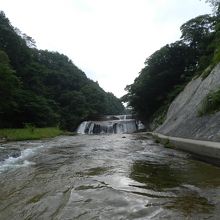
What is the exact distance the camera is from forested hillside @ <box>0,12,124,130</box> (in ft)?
109

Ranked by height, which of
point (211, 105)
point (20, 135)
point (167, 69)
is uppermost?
point (167, 69)

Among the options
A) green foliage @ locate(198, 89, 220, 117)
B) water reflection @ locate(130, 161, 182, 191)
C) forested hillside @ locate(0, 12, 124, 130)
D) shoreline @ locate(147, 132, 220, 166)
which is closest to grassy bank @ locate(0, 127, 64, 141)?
forested hillside @ locate(0, 12, 124, 130)

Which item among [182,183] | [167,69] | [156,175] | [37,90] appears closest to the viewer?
[182,183]

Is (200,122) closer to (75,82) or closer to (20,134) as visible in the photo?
(20,134)

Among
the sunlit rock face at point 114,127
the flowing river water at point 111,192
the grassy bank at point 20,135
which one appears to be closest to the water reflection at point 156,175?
the flowing river water at point 111,192

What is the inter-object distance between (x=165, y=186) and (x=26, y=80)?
1689 inches

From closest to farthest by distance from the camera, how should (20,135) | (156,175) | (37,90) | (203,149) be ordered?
(156,175) → (203,149) → (20,135) → (37,90)

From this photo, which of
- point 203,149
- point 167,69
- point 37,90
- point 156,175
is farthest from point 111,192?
point 37,90

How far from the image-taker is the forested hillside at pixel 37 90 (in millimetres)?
33281

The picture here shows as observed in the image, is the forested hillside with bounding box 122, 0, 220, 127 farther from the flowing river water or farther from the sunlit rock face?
the flowing river water

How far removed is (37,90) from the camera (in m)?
48.7

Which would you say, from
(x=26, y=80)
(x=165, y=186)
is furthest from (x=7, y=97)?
(x=165, y=186)

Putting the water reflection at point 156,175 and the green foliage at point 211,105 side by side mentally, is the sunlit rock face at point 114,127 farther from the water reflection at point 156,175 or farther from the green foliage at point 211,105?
the water reflection at point 156,175

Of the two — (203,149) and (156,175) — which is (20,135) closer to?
(203,149)
